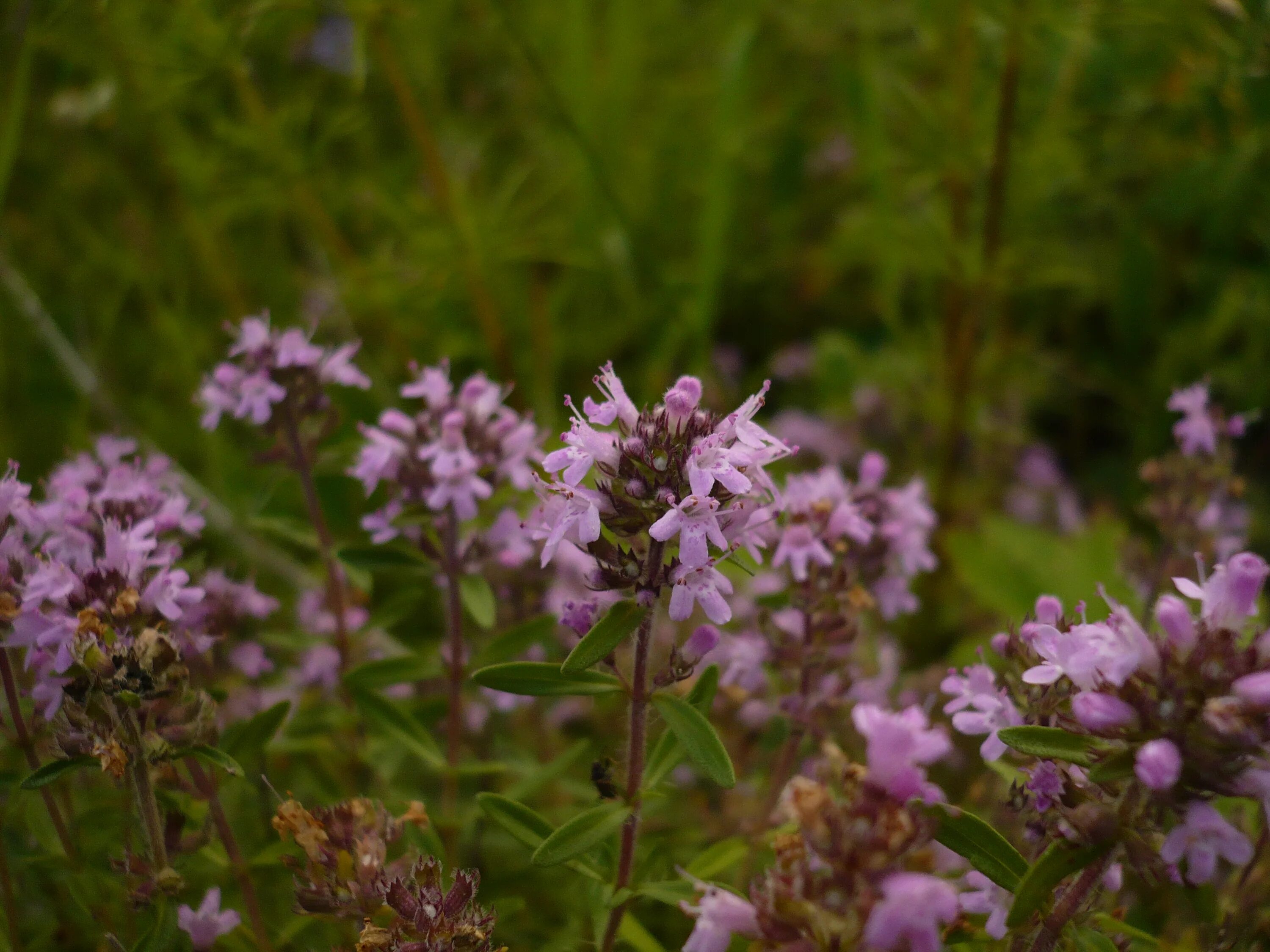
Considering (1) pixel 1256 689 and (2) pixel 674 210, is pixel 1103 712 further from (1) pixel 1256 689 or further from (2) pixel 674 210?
(2) pixel 674 210

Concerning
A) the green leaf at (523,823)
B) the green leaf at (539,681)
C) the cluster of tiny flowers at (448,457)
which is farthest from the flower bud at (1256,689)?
the cluster of tiny flowers at (448,457)

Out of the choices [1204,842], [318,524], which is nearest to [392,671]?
[318,524]

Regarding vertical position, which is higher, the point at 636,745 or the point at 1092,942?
the point at 636,745

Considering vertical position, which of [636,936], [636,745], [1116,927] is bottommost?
[636,936]

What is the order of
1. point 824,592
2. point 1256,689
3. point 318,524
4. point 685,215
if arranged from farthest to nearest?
1. point 685,215
2. point 318,524
3. point 824,592
4. point 1256,689

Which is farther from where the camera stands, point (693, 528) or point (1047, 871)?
point (693, 528)

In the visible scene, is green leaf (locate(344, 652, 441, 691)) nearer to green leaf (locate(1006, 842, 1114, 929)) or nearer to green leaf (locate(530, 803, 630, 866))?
green leaf (locate(530, 803, 630, 866))

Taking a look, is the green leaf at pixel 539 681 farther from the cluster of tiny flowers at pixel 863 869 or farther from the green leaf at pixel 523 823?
the cluster of tiny flowers at pixel 863 869

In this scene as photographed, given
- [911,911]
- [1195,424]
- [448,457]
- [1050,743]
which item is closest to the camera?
[911,911]

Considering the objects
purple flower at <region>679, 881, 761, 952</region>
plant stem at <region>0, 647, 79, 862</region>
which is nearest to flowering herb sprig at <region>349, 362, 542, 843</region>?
plant stem at <region>0, 647, 79, 862</region>
